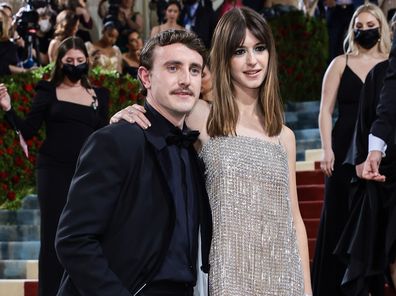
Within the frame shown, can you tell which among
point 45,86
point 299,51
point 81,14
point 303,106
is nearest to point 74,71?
point 45,86

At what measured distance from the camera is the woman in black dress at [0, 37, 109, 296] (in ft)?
25.1

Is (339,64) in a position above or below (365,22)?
below

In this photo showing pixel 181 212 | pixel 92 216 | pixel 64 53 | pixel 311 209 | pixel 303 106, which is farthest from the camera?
pixel 303 106

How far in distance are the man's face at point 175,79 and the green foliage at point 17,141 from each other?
6.75 m

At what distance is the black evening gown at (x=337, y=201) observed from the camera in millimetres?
7461

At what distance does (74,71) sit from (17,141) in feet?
8.81

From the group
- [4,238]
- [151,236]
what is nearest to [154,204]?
[151,236]

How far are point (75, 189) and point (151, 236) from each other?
10.8 inches

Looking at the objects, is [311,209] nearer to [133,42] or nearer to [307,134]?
[307,134]

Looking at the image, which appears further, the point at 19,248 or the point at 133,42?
the point at 133,42

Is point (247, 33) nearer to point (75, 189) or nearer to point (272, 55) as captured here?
point (272, 55)

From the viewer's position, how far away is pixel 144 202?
354 cm

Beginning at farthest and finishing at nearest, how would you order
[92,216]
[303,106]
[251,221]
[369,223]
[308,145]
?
1. [303,106]
2. [308,145]
3. [369,223]
4. [251,221]
5. [92,216]

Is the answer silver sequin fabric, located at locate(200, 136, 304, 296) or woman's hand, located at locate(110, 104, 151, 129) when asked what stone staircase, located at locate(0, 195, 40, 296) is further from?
woman's hand, located at locate(110, 104, 151, 129)
